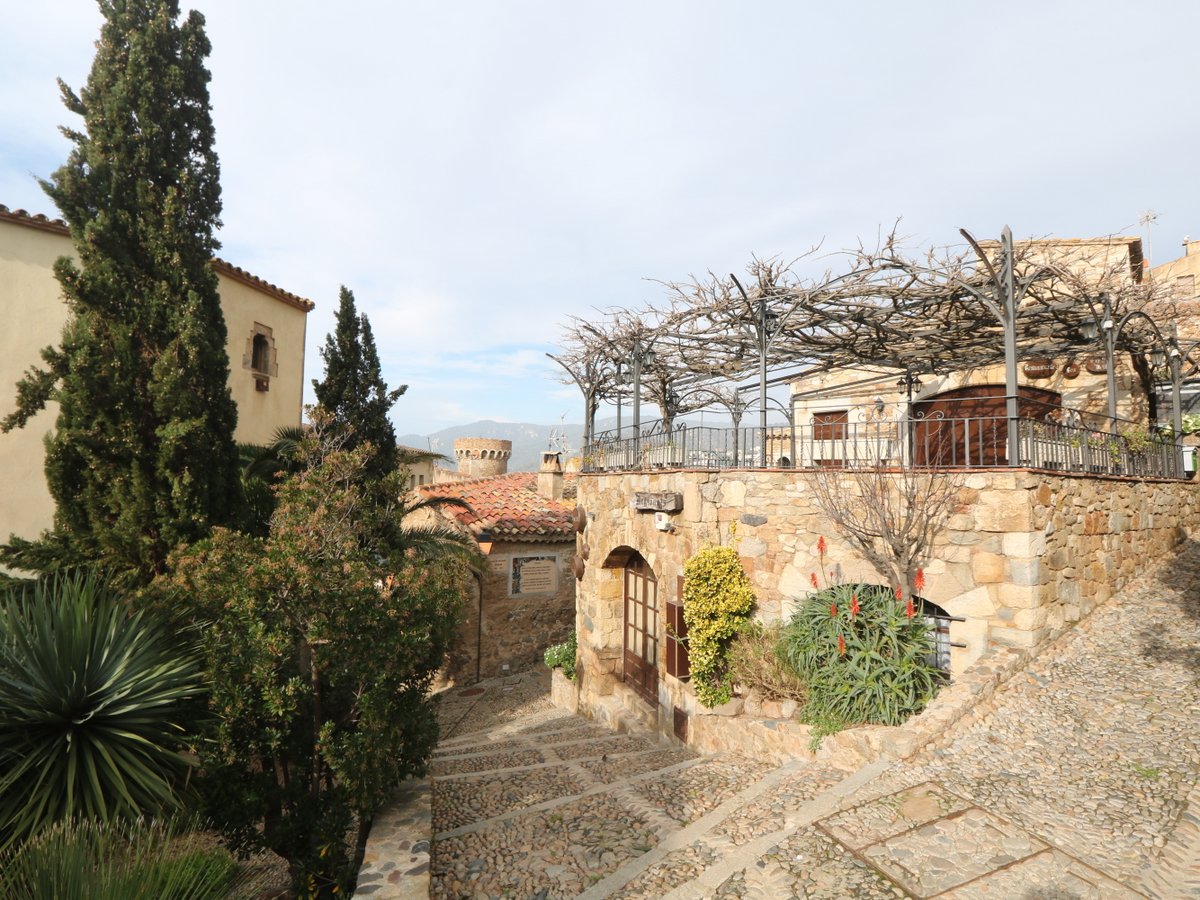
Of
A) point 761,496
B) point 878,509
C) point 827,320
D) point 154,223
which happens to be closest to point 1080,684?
point 878,509

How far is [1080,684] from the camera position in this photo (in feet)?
18.7

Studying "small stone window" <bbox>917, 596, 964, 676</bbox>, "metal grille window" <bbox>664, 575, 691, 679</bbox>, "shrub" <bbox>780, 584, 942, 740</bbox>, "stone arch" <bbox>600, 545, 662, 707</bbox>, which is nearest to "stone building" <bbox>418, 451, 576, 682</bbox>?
"stone arch" <bbox>600, 545, 662, 707</bbox>

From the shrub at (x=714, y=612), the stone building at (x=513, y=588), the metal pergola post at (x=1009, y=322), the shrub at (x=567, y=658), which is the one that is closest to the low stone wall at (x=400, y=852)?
the shrub at (x=714, y=612)

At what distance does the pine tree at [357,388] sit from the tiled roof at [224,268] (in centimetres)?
232

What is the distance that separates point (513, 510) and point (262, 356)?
7.08m

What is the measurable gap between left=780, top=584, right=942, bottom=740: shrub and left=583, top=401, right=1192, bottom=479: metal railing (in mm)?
1693

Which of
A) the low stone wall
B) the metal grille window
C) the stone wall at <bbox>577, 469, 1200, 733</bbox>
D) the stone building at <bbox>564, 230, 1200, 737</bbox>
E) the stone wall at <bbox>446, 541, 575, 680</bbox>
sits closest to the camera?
the low stone wall

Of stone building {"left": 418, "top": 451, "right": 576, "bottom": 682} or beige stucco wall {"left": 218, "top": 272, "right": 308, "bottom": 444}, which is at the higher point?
beige stucco wall {"left": 218, "top": 272, "right": 308, "bottom": 444}

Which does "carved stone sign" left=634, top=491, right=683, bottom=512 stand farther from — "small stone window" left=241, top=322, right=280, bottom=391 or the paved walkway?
"small stone window" left=241, top=322, right=280, bottom=391

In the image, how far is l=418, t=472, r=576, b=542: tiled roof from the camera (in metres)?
14.9

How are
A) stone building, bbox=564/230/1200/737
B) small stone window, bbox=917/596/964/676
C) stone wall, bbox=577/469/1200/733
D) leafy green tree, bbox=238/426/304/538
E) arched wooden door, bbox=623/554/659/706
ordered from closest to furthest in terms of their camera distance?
1. stone wall, bbox=577/469/1200/733
2. stone building, bbox=564/230/1200/737
3. small stone window, bbox=917/596/964/676
4. leafy green tree, bbox=238/426/304/538
5. arched wooden door, bbox=623/554/659/706

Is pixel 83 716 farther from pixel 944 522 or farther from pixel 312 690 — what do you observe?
pixel 944 522

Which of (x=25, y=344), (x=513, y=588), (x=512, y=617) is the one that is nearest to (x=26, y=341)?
(x=25, y=344)

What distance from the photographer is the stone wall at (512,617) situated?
47.8ft
